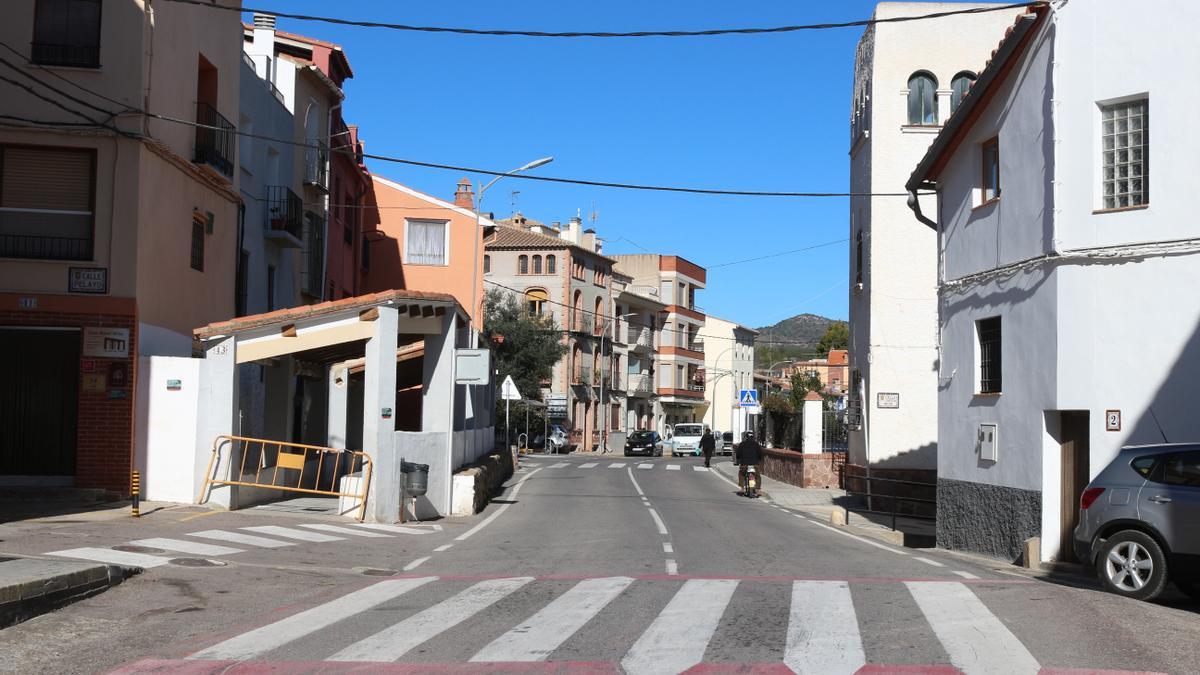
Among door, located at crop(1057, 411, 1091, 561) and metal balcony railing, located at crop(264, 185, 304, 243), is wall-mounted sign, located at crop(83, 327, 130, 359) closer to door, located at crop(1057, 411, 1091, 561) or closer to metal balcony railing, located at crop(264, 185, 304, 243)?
metal balcony railing, located at crop(264, 185, 304, 243)

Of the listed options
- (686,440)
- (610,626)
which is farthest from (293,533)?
(686,440)

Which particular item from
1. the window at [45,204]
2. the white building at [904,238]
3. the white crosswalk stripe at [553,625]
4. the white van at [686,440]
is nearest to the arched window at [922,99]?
the white building at [904,238]

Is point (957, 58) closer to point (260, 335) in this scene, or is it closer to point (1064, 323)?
point (1064, 323)

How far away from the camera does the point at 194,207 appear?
22203mm

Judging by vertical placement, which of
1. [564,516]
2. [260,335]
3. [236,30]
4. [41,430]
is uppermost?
[236,30]

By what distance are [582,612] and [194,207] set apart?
49.5 ft

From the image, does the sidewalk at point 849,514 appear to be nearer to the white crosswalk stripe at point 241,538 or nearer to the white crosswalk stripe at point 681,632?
the white crosswalk stripe at point 681,632

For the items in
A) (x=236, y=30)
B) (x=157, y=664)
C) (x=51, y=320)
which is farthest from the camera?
(x=236, y=30)

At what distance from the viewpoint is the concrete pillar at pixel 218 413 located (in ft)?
61.7

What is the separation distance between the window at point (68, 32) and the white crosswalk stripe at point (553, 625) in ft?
42.9

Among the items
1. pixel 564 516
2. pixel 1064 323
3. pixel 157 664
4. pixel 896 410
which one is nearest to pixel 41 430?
pixel 564 516

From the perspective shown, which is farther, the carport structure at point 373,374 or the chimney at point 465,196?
the chimney at point 465,196

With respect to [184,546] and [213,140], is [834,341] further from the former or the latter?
[184,546]

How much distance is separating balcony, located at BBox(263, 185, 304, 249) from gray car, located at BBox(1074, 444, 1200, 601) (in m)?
21.0
